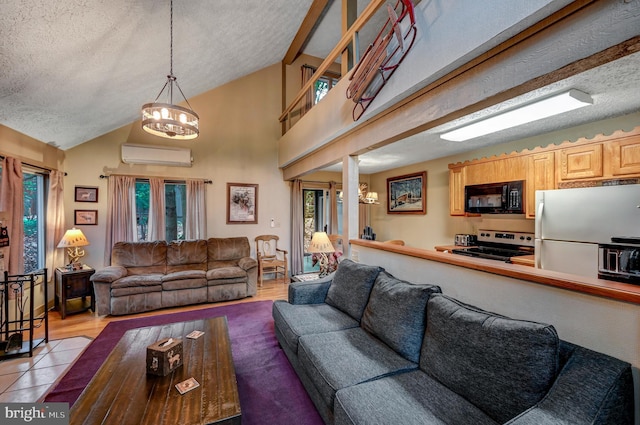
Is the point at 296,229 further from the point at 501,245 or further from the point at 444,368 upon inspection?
the point at 444,368

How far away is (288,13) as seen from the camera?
3.88 m

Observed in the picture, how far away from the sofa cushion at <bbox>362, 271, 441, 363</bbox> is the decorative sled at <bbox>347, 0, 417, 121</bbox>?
1.73 meters

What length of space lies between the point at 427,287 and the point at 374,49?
1942 millimetres

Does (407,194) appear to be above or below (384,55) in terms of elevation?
below

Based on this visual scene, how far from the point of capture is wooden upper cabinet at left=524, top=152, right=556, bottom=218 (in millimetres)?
2828

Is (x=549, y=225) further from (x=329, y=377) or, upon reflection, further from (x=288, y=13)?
(x=288, y=13)

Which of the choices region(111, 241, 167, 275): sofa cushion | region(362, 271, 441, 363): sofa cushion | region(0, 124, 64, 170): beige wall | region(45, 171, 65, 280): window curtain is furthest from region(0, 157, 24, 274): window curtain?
region(362, 271, 441, 363): sofa cushion

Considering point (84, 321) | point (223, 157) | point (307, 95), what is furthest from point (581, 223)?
point (84, 321)

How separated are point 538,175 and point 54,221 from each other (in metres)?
6.59

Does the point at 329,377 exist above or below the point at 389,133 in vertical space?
below

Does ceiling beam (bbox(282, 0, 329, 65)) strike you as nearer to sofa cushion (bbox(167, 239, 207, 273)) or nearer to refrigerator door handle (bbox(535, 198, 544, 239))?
refrigerator door handle (bbox(535, 198, 544, 239))

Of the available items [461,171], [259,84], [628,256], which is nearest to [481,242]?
[461,171]

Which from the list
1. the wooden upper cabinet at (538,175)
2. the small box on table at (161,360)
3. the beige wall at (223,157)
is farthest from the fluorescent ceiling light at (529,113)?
the beige wall at (223,157)

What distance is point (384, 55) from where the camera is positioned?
2.04 meters
